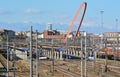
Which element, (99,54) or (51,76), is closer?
(51,76)

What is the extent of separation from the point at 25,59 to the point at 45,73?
13170mm

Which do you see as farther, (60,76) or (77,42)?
(77,42)

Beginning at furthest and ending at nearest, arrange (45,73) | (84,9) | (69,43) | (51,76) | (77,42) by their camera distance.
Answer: (84,9) → (69,43) → (77,42) → (45,73) → (51,76)

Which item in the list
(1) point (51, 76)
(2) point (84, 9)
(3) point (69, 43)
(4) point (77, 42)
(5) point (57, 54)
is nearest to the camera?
(1) point (51, 76)

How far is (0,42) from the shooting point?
40.7m

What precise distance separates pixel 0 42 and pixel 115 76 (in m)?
13.6

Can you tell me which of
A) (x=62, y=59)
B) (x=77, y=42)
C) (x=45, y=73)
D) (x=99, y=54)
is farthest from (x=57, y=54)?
(x=45, y=73)

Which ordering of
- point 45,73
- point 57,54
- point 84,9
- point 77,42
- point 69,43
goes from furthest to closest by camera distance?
point 84,9 < point 57,54 < point 69,43 < point 77,42 < point 45,73

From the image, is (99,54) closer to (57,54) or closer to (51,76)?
(57,54)

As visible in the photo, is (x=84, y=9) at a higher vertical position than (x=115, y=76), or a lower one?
higher

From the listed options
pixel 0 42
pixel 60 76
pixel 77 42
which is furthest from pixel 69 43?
pixel 60 76

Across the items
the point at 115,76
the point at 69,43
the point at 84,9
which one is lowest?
the point at 115,76

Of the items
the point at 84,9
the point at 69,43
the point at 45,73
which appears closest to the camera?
the point at 45,73

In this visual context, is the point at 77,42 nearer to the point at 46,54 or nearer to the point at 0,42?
the point at 0,42
